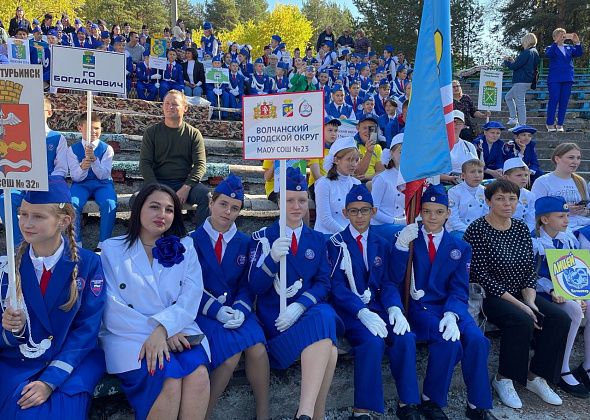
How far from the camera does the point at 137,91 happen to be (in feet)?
39.6

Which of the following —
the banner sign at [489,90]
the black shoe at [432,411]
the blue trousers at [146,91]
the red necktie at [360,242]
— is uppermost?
the blue trousers at [146,91]

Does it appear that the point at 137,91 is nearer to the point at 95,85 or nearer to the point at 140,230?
the point at 95,85

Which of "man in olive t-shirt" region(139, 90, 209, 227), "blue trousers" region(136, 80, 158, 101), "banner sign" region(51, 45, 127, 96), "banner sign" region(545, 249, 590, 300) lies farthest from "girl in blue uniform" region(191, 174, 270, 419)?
"blue trousers" region(136, 80, 158, 101)

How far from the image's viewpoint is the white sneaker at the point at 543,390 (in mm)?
3693

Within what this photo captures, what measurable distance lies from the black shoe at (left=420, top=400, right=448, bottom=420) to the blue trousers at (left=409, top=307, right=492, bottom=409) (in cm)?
3

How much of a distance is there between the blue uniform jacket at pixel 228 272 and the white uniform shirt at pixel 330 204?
5.12 ft

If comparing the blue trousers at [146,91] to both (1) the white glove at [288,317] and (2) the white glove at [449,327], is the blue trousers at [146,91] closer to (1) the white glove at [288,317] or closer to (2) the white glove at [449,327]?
(1) the white glove at [288,317]

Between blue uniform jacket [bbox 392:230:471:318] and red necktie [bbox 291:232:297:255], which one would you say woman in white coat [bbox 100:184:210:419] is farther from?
blue uniform jacket [bbox 392:230:471:318]

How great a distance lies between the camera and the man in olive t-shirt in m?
5.10

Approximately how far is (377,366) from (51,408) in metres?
1.93

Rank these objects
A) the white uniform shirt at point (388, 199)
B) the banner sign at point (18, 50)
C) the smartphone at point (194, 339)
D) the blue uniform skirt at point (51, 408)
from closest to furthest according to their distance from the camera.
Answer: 1. the blue uniform skirt at point (51, 408)
2. the smartphone at point (194, 339)
3. the white uniform shirt at point (388, 199)
4. the banner sign at point (18, 50)

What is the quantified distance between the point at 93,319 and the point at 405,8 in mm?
31895

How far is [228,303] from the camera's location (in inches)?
133

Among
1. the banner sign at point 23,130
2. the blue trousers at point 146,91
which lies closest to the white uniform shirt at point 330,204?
the banner sign at point 23,130
